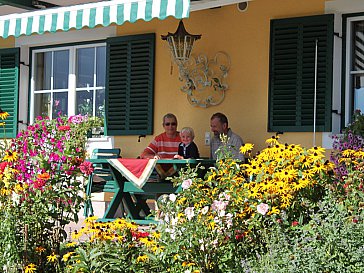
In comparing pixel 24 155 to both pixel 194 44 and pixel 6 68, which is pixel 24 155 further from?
pixel 6 68

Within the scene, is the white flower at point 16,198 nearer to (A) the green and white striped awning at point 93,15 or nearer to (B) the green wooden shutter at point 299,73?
(A) the green and white striped awning at point 93,15

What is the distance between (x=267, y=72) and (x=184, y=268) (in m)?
4.07

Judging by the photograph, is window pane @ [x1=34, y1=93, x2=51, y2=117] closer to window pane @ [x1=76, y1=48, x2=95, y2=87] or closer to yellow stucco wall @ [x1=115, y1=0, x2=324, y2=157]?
window pane @ [x1=76, y1=48, x2=95, y2=87]

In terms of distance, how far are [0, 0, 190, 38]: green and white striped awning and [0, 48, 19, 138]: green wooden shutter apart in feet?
9.47

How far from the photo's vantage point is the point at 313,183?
514cm

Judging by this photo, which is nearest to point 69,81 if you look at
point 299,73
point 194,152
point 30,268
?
point 194,152

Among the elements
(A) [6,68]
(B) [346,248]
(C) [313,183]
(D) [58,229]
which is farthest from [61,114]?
(B) [346,248]

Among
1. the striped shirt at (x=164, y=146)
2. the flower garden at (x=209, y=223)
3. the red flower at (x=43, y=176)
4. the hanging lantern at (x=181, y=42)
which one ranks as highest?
the hanging lantern at (x=181, y=42)

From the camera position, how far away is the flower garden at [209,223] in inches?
177

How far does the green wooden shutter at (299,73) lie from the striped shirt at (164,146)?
3.88ft

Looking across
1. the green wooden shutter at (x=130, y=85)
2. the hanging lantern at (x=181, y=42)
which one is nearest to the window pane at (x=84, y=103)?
the green wooden shutter at (x=130, y=85)

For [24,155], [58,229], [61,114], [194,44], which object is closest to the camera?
[58,229]

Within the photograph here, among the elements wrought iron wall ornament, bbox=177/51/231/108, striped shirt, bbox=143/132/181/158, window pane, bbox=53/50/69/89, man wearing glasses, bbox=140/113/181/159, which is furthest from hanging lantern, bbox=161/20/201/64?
window pane, bbox=53/50/69/89

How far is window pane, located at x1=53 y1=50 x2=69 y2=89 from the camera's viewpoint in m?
10.3
